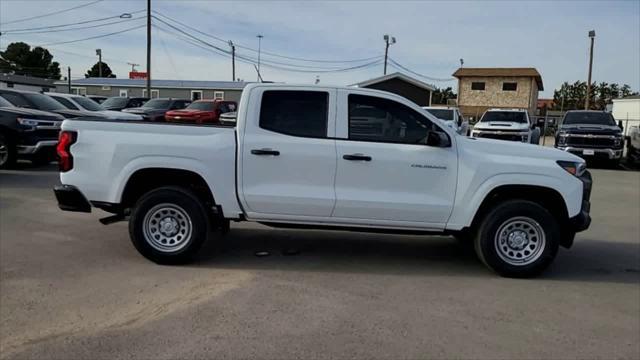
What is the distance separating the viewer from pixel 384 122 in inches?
233

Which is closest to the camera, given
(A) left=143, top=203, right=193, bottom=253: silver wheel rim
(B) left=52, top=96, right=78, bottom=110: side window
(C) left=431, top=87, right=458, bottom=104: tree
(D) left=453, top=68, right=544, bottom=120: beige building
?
(A) left=143, top=203, right=193, bottom=253: silver wheel rim

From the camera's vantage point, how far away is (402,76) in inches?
1703

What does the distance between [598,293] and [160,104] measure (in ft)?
84.2

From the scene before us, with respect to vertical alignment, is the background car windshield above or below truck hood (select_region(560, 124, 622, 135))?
above

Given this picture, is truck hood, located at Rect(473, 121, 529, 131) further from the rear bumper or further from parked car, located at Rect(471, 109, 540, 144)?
the rear bumper

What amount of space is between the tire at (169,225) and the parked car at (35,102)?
366 inches

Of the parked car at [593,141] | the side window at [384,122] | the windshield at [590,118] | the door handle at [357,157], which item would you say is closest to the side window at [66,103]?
the side window at [384,122]

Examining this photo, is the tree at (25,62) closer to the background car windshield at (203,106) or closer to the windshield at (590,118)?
the background car windshield at (203,106)

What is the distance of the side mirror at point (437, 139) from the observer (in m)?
5.70

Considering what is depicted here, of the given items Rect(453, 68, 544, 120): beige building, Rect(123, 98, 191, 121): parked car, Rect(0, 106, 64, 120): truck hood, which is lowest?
Rect(0, 106, 64, 120): truck hood

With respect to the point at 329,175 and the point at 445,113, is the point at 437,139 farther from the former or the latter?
A: the point at 445,113

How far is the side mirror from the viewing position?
18.7ft

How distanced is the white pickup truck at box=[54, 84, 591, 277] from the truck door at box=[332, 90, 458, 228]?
0.01 meters

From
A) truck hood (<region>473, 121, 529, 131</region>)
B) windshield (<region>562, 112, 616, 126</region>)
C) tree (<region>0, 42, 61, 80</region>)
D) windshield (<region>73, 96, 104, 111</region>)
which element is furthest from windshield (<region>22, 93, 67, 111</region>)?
tree (<region>0, 42, 61, 80</region>)
